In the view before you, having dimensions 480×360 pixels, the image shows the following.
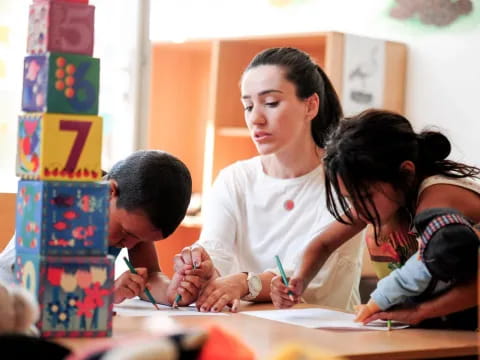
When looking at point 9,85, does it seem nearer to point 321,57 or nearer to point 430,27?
point 321,57

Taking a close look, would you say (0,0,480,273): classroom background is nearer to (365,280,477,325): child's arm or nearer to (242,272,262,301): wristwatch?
(242,272,262,301): wristwatch

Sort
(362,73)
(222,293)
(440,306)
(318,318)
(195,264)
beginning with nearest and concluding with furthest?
(440,306) < (318,318) < (222,293) < (195,264) < (362,73)

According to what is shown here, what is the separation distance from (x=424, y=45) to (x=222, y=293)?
1.82m

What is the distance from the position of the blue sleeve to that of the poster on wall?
1.68m

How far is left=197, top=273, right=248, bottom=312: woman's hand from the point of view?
72.7 inches

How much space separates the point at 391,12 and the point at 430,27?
20 cm

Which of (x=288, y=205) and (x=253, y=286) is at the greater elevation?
(x=288, y=205)

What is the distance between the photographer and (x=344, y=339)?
58.4 inches

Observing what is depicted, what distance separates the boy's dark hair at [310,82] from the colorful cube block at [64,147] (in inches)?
47.0

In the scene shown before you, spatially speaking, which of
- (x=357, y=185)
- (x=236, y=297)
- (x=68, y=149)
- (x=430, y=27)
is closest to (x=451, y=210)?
(x=357, y=185)

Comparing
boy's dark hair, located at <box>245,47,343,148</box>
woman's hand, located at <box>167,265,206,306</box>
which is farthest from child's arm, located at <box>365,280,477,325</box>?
boy's dark hair, located at <box>245,47,343,148</box>

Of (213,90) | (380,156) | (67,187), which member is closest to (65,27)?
(67,187)

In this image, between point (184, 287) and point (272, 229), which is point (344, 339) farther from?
point (272, 229)

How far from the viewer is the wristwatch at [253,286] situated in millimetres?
1992
